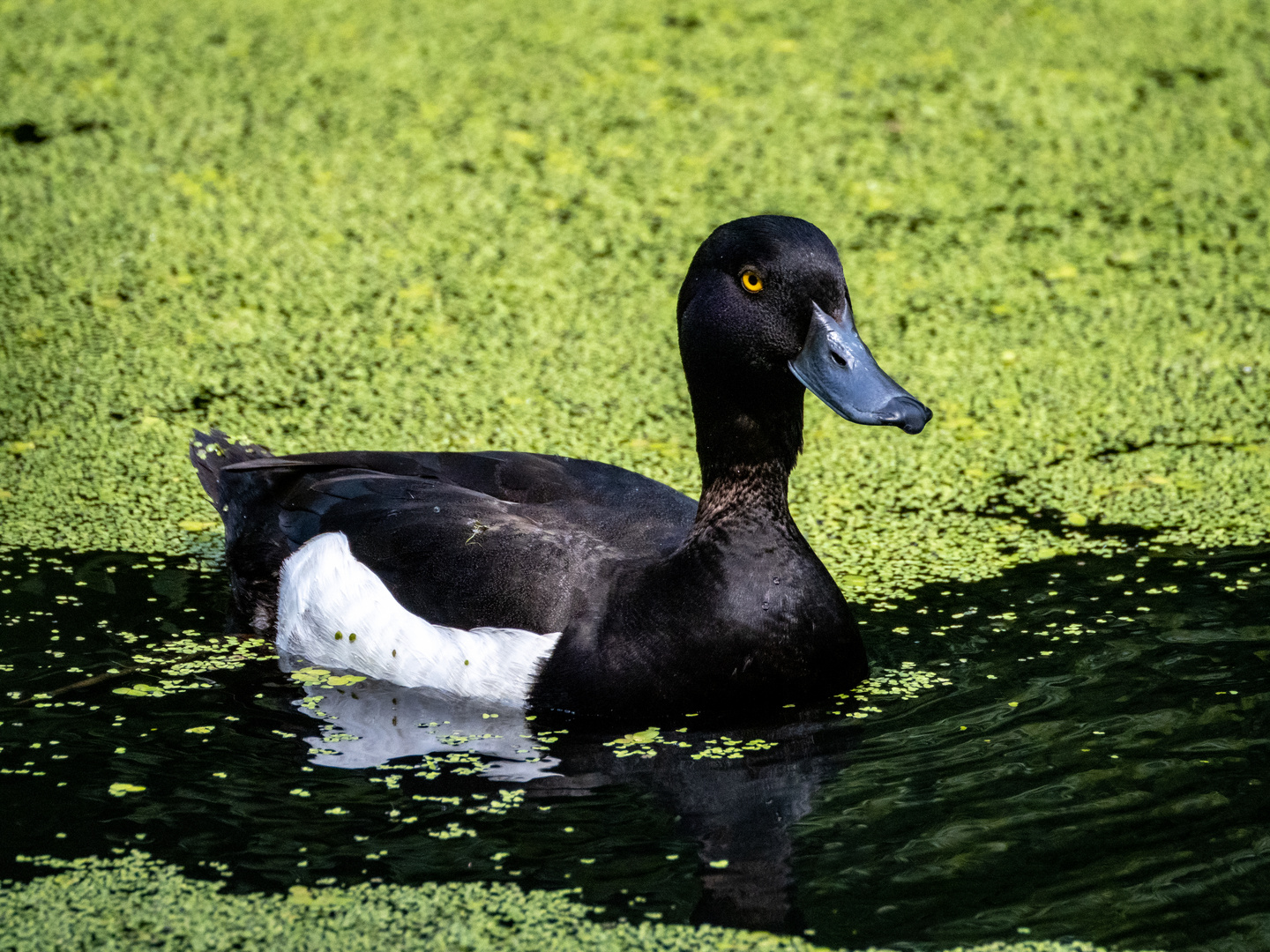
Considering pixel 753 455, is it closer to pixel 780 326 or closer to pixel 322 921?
pixel 780 326

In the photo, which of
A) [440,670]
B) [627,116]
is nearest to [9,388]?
[440,670]

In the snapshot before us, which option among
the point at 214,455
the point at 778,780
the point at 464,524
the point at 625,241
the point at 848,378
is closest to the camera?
the point at 778,780

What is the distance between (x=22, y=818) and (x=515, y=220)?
3819 millimetres

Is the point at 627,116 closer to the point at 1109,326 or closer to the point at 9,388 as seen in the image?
the point at 1109,326

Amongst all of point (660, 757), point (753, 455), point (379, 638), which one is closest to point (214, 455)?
point (379, 638)

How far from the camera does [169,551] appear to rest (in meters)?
4.81

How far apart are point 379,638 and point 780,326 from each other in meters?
1.28

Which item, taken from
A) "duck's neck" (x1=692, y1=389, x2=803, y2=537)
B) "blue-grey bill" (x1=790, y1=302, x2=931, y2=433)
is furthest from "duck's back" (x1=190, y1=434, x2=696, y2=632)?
"blue-grey bill" (x1=790, y1=302, x2=931, y2=433)

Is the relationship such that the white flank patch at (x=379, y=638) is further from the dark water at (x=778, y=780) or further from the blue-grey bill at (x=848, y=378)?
the blue-grey bill at (x=848, y=378)

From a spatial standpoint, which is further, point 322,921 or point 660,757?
point 660,757

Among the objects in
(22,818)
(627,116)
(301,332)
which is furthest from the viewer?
(627,116)

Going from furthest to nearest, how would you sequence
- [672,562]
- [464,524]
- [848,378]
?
1. [464,524]
2. [672,562]
3. [848,378]

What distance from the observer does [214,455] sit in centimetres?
486

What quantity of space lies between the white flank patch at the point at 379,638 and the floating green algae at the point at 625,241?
0.68 metres
